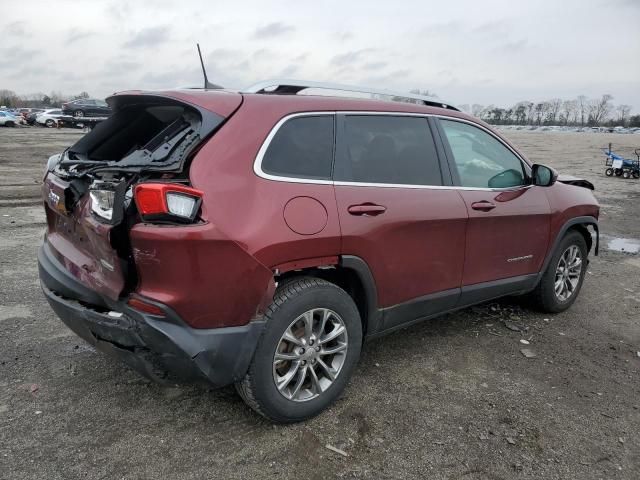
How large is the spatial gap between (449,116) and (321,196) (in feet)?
4.81

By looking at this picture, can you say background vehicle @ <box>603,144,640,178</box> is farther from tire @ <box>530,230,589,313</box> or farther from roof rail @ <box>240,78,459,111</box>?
roof rail @ <box>240,78,459,111</box>

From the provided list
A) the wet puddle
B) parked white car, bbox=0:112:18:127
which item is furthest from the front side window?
parked white car, bbox=0:112:18:127

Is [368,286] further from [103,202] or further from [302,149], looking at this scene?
[103,202]

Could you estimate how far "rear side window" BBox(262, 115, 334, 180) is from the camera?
2.83 meters

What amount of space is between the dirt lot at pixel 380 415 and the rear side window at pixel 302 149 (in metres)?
1.44

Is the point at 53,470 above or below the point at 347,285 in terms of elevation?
below

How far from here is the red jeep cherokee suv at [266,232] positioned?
8.32ft

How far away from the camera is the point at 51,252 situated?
131 inches

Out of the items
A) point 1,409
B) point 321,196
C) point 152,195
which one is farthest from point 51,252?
point 321,196

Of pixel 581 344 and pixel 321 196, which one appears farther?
pixel 581 344

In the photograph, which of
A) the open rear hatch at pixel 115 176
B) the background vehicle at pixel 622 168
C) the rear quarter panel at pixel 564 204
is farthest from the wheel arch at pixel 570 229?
the background vehicle at pixel 622 168

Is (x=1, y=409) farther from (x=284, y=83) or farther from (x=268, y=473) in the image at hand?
(x=284, y=83)

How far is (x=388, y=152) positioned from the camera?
3389 millimetres

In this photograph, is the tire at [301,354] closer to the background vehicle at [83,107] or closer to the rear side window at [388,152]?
the rear side window at [388,152]
